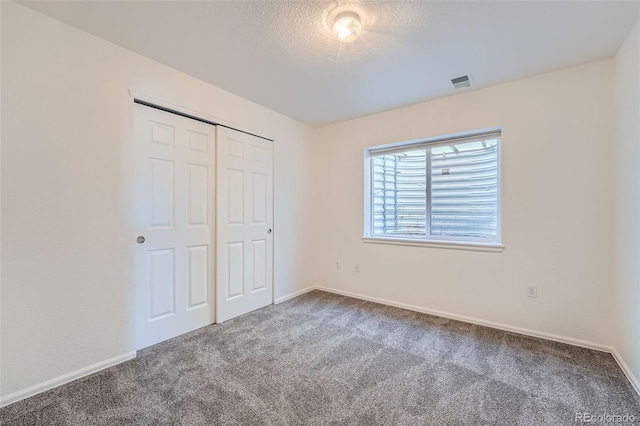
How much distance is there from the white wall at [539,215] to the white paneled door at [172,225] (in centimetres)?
214

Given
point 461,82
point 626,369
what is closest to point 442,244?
point 626,369

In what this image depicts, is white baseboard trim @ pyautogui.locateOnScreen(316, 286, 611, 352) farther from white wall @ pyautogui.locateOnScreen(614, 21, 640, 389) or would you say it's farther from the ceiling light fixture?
the ceiling light fixture

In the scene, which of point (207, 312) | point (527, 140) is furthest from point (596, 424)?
point (207, 312)

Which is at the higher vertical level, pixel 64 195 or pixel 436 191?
pixel 436 191

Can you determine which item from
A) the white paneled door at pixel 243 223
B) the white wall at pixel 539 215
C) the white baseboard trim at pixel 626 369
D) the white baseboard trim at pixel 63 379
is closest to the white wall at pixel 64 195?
the white baseboard trim at pixel 63 379

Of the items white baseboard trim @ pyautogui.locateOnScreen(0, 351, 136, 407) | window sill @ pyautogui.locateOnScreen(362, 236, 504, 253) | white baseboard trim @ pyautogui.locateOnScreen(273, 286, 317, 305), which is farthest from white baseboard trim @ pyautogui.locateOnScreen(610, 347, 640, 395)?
white baseboard trim @ pyautogui.locateOnScreen(0, 351, 136, 407)

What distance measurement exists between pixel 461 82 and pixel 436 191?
1163mm

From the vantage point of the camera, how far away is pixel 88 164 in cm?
192

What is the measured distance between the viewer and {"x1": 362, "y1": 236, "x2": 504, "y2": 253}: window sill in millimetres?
2678

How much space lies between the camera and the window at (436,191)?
9.33 ft

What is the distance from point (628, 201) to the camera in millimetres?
1927

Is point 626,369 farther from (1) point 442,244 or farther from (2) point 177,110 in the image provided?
(2) point 177,110

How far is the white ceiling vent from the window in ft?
1.70

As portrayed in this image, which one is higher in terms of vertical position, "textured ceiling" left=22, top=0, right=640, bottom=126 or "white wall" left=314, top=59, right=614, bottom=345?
"textured ceiling" left=22, top=0, right=640, bottom=126
